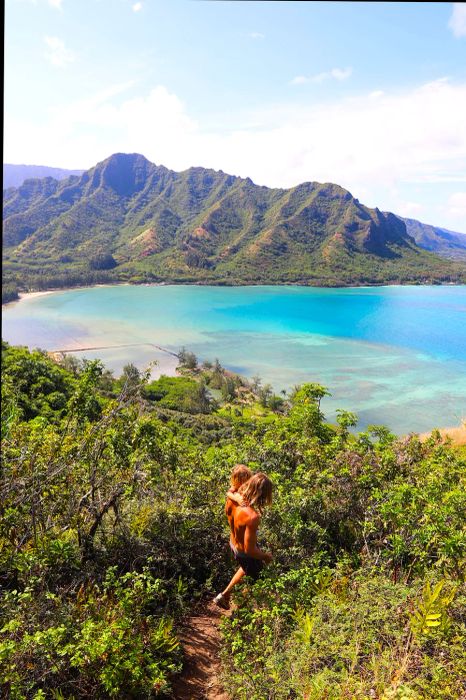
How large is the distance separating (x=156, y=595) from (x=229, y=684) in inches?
37.9

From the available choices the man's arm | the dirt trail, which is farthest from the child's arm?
the dirt trail

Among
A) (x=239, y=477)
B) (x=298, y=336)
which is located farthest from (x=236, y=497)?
(x=298, y=336)

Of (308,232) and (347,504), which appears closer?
(347,504)

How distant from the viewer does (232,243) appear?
14600 centimetres

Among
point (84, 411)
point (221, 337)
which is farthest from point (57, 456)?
point (221, 337)

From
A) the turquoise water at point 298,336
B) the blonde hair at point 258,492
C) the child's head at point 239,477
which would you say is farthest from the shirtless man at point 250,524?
the turquoise water at point 298,336

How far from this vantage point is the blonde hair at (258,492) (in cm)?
345

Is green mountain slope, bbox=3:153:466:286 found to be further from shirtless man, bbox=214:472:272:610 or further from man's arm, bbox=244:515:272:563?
man's arm, bbox=244:515:272:563

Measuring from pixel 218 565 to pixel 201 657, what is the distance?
946mm

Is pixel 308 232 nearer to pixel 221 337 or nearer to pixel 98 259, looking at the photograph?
pixel 98 259

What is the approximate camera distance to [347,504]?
14.7 ft

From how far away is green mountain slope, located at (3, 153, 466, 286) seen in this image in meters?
125

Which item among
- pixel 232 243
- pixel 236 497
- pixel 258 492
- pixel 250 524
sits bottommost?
pixel 250 524

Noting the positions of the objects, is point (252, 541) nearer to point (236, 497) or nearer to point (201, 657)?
point (236, 497)
